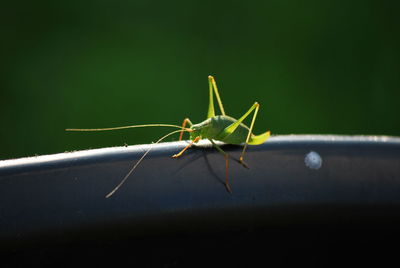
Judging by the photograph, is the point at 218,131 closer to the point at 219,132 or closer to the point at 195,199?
the point at 219,132

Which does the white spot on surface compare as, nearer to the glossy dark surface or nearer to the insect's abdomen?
the glossy dark surface

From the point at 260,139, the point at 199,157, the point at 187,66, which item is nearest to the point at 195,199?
the point at 199,157

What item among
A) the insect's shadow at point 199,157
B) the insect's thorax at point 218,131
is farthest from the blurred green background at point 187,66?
the insect's shadow at point 199,157

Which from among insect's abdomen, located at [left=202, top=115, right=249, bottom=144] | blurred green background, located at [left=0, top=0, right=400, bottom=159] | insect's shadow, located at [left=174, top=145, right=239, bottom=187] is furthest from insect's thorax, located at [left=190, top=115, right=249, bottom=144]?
blurred green background, located at [left=0, top=0, right=400, bottom=159]

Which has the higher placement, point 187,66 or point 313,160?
point 187,66

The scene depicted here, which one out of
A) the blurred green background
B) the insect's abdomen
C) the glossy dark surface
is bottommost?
the glossy dark surface
